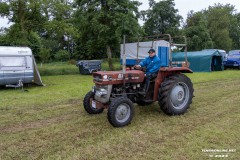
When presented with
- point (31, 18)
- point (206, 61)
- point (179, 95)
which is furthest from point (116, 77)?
point (206, 61)

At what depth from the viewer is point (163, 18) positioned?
31.0m

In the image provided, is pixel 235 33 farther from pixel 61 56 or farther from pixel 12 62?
pixel 12 62

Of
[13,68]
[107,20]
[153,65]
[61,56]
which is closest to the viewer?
[153,65]

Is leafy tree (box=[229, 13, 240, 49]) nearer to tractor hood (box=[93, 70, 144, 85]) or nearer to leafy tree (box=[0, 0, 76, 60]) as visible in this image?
leafy tree (box=[0, 0, 76, 60])

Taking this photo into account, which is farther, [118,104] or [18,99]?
[18,99]

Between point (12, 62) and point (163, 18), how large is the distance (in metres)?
24.2

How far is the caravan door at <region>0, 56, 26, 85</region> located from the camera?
10062 mm

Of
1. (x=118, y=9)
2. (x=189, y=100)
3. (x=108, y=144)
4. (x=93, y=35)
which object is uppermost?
(x=118, y=9)

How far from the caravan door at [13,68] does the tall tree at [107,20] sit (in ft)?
26.5

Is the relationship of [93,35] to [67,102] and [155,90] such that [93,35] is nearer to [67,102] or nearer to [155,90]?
[67,102]

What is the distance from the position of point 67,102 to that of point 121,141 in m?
3.60

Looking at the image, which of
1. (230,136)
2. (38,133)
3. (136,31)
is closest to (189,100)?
(230,136)

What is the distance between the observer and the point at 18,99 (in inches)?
313

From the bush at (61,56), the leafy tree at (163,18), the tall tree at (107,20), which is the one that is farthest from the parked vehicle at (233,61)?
the bush at (61,56)
